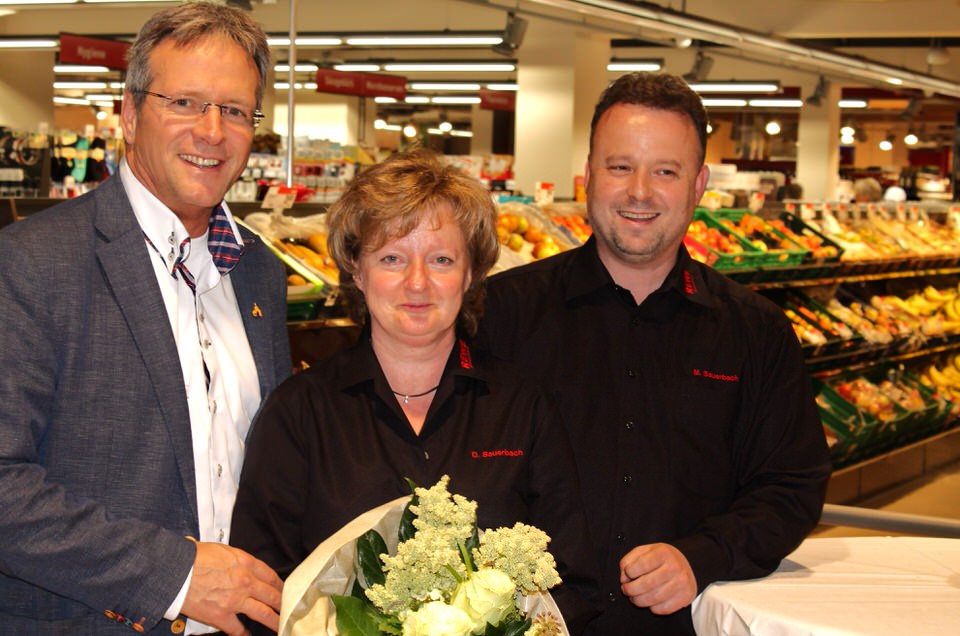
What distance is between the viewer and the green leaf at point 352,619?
4.79 ft

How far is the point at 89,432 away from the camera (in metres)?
1.78

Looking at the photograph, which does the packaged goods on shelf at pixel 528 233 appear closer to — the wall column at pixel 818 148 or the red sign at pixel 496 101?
the red sign at pixel 496 101

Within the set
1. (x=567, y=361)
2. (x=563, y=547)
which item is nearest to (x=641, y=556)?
(x=563, y=547)

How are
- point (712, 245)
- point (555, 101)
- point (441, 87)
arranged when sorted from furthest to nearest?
point (441, 87)
point (555, 101)
point (712, 245)

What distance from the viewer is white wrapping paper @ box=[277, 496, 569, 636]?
1471mm

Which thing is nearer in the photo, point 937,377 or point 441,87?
point 937,377

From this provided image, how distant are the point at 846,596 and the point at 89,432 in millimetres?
1456

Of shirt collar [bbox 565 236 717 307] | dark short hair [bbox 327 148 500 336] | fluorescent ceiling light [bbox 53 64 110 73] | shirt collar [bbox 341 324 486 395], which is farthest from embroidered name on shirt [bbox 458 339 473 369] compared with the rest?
fluorescent ceiling light [bbox 53 64 110 73]

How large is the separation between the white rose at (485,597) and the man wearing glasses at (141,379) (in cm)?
54

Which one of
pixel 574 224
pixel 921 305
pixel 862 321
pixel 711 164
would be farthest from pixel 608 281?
pixel 711 164

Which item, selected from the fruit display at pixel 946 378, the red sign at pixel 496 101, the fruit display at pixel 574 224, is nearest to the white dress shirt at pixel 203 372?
the fruit display at pixel 574 224

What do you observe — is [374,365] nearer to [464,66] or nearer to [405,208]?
[405,208]

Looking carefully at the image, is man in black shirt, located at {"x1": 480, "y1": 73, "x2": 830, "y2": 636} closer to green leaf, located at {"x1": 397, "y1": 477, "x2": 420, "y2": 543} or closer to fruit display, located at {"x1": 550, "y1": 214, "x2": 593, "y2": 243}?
green leaf, located at {"x1": 397, "y1": 477, "x2": 420, "y2": 543}

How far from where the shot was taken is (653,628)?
2.31 m
